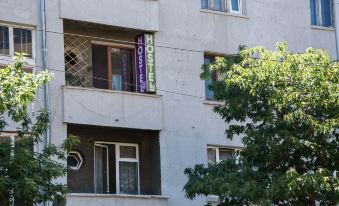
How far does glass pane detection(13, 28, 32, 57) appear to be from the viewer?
24641 mm

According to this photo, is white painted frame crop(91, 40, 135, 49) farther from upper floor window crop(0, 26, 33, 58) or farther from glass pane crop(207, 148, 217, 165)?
glass pane crop(207, 148, 217, 165)

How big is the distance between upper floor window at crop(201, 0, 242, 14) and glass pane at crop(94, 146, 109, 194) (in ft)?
19.4

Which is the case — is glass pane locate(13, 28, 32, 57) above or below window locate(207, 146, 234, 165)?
above

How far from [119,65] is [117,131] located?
211 centimetres

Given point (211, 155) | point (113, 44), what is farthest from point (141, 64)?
point (211, 155)

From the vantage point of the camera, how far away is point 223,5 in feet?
96.5

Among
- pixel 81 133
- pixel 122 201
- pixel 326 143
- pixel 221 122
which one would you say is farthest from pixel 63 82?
pixel 326 143

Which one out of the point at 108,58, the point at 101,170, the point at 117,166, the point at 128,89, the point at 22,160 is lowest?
the point at 22,160

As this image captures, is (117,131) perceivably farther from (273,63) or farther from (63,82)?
(273,63)

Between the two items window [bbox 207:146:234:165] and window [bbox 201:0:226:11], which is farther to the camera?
window [bbox 201:0:226:11]

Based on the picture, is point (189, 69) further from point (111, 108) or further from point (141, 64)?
point (111, 108)

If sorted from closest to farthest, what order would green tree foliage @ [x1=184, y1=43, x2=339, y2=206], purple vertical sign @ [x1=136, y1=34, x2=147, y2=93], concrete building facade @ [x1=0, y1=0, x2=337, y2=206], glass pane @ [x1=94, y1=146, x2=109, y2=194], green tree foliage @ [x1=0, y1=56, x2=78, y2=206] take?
green tree foliage @ [x1=0, y1=56, x2=78, y2=206], green tree foliage @ [x1=184, y1=43, x2=339, y2=206], concrete building facade @ [x1=0, y1=0, x2=337, y2=206], glass pane @ [x1=94, y1=146, x2=109, y2=194], purple vertical sign @ [x1=136, y1=34, x2=147, y2=93]

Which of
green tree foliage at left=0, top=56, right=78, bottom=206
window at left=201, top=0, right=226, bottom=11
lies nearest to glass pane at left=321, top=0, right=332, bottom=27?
window at left=201, top=0, right=226, bottom=11

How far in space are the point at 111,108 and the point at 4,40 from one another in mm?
3605
